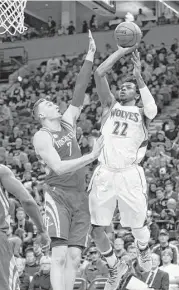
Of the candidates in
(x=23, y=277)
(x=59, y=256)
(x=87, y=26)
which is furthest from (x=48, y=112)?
(x=87, y=26)

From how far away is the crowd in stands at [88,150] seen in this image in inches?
448

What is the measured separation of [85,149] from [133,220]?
913 cm

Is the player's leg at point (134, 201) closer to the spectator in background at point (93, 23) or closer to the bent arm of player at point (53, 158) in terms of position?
the bent arm of player at point (53, 158)

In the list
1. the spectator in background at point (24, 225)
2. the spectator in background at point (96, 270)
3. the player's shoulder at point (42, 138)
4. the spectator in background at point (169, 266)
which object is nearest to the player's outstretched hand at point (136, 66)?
the player's shoulder at point (42, 138)

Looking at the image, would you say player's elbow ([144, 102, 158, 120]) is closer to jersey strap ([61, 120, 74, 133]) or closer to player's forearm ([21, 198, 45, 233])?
jersey strap ([61, 120, 74, 133])

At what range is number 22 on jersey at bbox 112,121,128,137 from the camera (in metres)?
7.50

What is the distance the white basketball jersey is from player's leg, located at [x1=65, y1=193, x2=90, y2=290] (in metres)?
0.75

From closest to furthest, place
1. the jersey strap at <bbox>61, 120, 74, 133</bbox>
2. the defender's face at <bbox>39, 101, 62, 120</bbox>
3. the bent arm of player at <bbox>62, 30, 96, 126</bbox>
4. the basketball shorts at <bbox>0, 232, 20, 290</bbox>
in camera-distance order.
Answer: the basketball shorts at <bbox>0, 232, 20, 290</bbox>
the defender's face at <bbox>39, 101, 62, 120</bbox>
the jersey strap at <bbox>61, 120, 74, 133</bbox>
the bent arm of player at <bbox>62, 30, 96, 126</bbox>

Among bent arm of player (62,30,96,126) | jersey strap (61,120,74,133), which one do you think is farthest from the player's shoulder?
bent arm of player (62,30,96,126)

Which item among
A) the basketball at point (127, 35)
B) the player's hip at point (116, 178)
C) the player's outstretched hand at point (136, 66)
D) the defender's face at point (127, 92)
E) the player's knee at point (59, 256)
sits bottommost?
the player's knee at point (59, 256)

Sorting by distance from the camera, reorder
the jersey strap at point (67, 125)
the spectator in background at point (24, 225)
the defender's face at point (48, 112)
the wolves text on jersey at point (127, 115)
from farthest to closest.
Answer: the spectator in background at point (24, 225), the wolves text on jersey at point (127, 115), the jersey strap at point (67, 125), the defender's face at point (48, 112)

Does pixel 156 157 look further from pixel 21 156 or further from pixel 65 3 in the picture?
pixel 65 3

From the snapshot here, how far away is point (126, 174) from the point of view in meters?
7.47

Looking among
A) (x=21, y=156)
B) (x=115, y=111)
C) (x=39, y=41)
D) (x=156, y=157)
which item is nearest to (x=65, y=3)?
(x=39, y=41)
